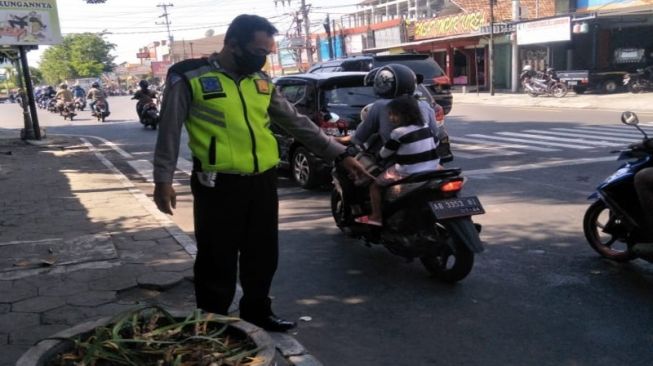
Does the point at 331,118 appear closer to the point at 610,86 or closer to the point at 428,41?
the point at 610,86

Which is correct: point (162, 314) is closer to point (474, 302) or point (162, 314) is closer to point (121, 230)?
point (474, 302)

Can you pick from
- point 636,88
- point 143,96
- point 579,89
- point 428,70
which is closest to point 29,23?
point 143,96

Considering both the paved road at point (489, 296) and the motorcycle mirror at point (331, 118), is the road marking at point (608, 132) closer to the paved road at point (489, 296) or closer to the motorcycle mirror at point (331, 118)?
the paved road at point (489, 296)

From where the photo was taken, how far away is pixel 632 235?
4.56 m

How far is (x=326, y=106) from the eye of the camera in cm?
826

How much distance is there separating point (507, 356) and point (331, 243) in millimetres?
2608

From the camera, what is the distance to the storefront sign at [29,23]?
49.0 ft

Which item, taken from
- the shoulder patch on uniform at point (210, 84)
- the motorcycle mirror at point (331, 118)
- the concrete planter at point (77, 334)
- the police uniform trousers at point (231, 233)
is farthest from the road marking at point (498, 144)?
the concrete planter at point (77, 334)

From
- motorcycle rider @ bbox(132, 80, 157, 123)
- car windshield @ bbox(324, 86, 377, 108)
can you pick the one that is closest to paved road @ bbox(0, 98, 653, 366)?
car windshield @ bbox(324, 86, 377, 108)

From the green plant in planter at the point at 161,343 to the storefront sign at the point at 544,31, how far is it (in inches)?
971

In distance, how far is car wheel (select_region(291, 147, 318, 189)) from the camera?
27.2 feet

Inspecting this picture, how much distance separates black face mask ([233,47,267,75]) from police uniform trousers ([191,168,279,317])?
0.53 meters

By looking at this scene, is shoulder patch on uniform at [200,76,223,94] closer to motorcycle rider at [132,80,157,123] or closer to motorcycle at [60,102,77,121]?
motorcycle rider at [132,80,157,123]

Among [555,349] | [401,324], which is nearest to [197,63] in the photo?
[401,324]
